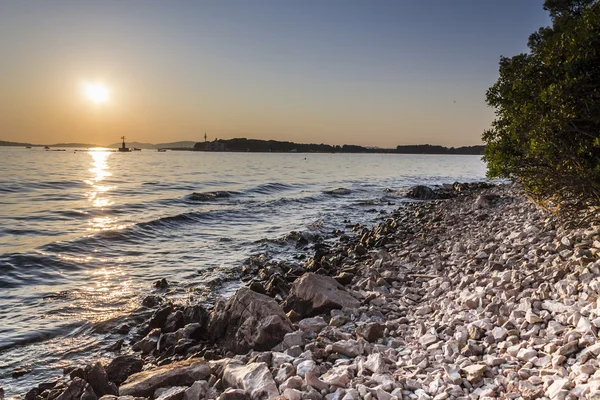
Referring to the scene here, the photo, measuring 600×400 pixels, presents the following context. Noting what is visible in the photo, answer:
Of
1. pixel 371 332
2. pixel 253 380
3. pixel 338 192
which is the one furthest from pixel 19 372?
pixel 338 192

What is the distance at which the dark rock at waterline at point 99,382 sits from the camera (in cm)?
561

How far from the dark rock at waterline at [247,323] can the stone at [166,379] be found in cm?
104

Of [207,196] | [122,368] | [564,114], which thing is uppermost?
[564,114]

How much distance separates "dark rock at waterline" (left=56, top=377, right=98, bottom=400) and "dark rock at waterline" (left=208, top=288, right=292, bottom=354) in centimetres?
216

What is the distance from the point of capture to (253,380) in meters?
4.89

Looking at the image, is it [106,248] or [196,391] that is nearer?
[196,391]

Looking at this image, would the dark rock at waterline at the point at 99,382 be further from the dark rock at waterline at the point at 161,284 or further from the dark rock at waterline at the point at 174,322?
the dark rock at waterline at the point at 161,284

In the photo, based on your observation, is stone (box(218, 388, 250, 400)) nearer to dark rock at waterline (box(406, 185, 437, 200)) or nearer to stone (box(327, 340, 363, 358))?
stone (box(327, 340, 363, 358))

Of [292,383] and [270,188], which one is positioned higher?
[292,383]

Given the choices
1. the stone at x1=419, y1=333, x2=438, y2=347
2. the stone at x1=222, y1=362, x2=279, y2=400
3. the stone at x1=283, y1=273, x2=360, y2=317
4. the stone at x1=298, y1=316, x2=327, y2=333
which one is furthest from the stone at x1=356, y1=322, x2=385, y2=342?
the stone at x1=222, y1=362, x2=279, y2=400

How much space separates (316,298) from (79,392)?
4219 mm

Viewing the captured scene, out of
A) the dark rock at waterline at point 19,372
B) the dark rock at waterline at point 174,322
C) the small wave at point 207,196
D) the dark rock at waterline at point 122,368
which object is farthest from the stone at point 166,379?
the small wave at point 207,196

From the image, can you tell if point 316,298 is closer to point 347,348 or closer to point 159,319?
point 347,348

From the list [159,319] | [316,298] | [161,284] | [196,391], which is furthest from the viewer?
[161,284]
